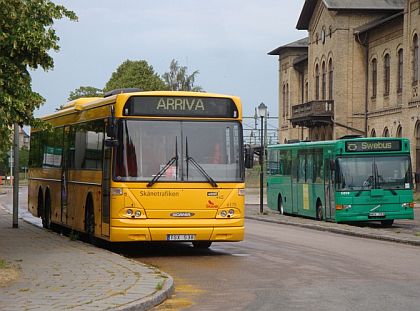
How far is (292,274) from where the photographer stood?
15.3 metres

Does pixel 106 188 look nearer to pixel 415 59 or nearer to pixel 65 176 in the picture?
pixel 65 176

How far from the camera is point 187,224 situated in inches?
717

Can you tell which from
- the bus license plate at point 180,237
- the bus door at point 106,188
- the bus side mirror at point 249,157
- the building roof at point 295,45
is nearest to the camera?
the bus license plate at point 180,237

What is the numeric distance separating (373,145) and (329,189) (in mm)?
2135

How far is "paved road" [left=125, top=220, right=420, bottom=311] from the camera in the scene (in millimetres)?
12086

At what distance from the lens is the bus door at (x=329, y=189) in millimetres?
30906

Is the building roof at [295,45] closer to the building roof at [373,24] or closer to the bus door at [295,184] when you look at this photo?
the building roof at [373,24]

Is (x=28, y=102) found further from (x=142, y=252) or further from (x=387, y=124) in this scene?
(x=387, y=124)

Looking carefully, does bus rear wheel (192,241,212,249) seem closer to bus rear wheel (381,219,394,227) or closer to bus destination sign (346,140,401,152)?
bus destination sign (346,140,401,152)

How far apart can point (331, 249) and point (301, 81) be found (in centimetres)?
6028

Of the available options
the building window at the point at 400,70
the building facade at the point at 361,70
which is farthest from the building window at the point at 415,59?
the building window at the point at 400,70

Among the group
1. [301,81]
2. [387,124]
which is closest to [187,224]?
[387,124]

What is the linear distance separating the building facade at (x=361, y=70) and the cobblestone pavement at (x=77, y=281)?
39.7 metres

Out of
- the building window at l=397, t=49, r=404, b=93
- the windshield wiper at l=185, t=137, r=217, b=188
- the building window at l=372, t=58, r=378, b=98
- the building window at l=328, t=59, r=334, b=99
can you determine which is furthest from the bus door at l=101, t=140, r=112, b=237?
the building window at l=328, t=59, r=334, b=99
